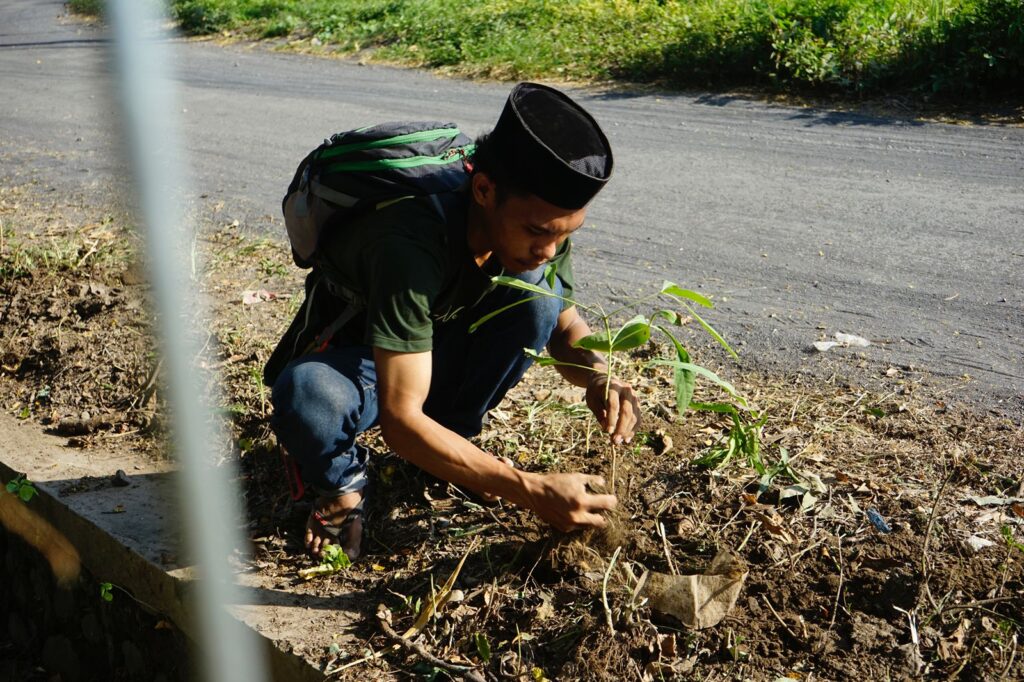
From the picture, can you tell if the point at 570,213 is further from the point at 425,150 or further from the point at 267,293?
the point at 267,293

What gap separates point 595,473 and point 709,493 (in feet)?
1.09

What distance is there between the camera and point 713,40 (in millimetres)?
8414

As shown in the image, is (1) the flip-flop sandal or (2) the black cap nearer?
(2) the black cap

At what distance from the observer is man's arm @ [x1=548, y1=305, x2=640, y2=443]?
250cm

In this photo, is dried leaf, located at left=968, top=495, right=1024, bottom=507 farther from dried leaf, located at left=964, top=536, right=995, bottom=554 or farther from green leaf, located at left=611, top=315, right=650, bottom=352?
green leaf, located at left=611, top=315, right=650, bottom=352

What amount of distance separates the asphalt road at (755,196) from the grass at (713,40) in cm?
50

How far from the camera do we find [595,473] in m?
2.82

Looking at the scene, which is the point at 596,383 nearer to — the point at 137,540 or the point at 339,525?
the point at 339,525

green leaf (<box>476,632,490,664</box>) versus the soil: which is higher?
the soil

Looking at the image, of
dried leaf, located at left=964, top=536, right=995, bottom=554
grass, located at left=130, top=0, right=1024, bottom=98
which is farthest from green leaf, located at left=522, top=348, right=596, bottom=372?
grass, located at left=130, top=0, right=1024, bottom=98

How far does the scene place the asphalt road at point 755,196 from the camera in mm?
3887

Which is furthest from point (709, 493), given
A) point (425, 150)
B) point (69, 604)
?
point (69, 604)

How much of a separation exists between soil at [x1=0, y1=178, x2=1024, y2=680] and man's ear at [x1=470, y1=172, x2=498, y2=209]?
32.4 inches

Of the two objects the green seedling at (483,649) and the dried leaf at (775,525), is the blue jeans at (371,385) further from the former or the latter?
the dried leaf at (775,525)
